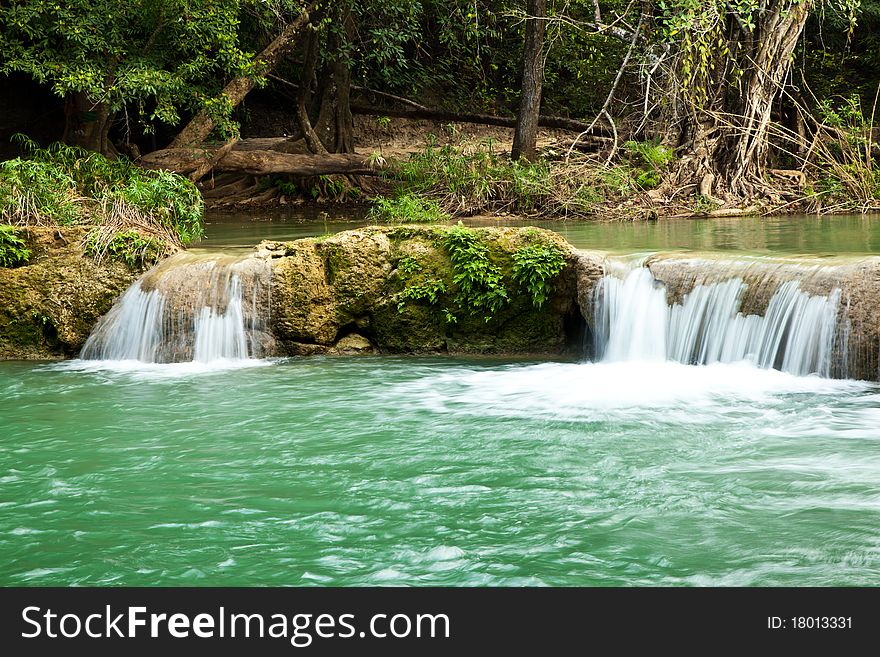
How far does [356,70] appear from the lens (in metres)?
22.2

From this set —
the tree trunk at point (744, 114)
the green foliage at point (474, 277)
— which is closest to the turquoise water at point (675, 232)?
the green foliage at point (474, 277)

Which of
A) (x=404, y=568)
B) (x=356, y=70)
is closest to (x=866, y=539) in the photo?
(x=404, y=568)

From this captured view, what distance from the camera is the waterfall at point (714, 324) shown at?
8.18 meters

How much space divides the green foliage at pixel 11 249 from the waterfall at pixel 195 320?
115cm

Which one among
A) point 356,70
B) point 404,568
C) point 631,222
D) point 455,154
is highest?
point 356,70

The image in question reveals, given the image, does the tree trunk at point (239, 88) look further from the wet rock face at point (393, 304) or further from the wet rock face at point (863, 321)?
the wet rock face at point (863, 321)

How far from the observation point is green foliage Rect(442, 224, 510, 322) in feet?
31.5

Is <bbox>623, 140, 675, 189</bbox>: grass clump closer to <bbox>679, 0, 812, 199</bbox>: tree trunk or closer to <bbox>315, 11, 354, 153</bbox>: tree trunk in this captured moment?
<bbox>679, 0, 812, 199</bbox>: tree trunk

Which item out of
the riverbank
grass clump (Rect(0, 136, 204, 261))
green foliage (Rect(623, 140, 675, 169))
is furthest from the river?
green foliage (Rect(623, 140, 675, 169))

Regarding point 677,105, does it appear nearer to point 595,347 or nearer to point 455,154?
point 455,154

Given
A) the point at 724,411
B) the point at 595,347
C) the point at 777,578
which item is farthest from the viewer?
the point at 595,347

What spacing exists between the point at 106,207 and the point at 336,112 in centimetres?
1046

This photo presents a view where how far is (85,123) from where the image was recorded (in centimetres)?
1562

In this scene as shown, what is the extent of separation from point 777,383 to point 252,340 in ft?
15.8
